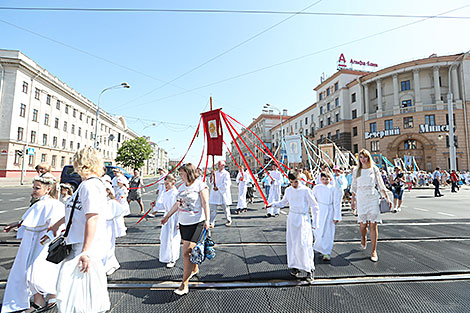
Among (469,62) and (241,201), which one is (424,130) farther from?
(241,201)

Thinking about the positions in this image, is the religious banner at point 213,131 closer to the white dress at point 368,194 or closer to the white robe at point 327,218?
the white robe at point 327,218

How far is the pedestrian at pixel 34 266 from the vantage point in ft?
9.13

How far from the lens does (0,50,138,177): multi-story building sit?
2825cm

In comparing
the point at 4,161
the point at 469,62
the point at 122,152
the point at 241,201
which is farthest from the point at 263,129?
the point at 241,201

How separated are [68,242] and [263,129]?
71.7 m

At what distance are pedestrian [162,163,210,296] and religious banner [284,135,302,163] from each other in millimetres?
13008

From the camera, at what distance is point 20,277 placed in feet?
9.21

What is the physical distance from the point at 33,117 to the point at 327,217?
40614 mm

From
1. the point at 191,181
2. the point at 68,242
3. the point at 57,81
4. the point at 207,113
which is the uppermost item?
the point at 57,81

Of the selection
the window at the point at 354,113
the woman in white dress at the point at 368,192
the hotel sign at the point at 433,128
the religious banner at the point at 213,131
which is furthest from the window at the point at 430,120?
the religious banner at the point at 213,131

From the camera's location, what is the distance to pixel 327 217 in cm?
495

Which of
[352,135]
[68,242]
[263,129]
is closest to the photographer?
[68,242]

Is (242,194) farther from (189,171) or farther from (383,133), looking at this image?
(383,133)

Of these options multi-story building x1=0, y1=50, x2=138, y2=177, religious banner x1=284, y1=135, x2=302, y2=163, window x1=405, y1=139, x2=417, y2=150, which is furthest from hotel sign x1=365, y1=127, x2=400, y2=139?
multi-story building x1=0, y1=50, x2=138, y2=177
